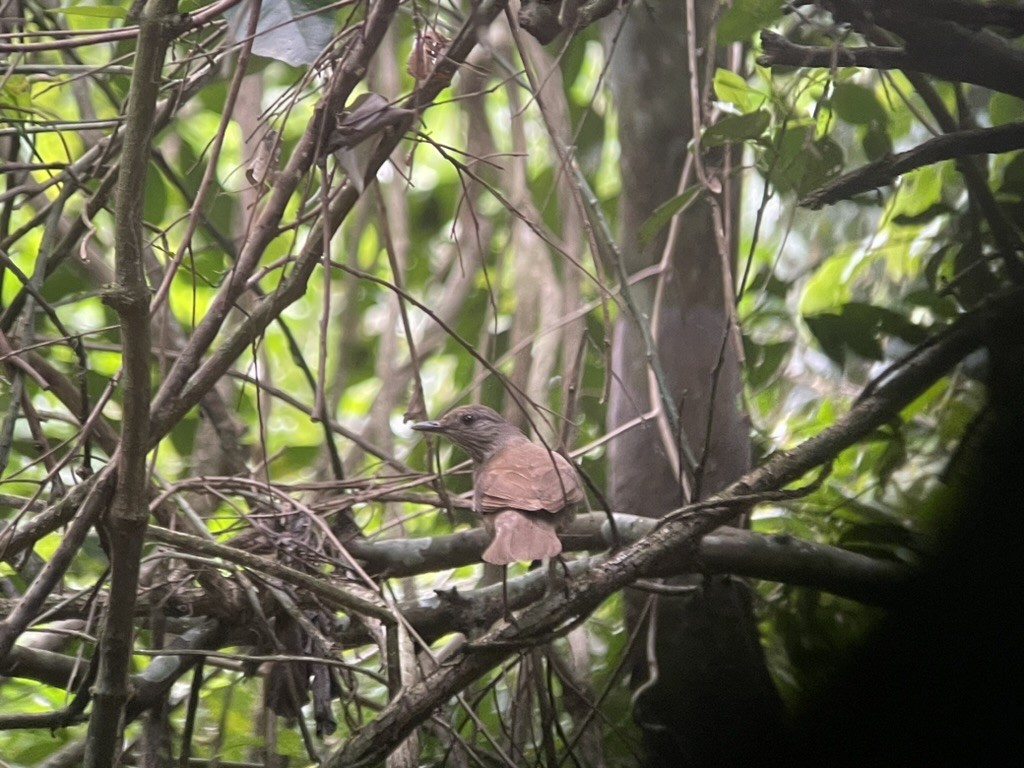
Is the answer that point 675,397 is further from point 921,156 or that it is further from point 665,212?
point 921,156

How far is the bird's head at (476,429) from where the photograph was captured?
2.34 meters

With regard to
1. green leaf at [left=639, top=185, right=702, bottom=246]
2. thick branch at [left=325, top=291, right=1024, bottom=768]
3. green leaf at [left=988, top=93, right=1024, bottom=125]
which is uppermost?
green leaf at [left=639, top=185, right=702, bottom=246]

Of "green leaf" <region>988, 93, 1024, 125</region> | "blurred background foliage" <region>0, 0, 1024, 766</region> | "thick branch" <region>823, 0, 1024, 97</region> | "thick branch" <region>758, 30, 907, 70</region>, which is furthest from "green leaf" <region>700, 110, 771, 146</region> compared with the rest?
"green leaf" <region>988, 93, 1024, 125</region>

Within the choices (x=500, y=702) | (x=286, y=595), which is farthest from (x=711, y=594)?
(x=286, y=595)

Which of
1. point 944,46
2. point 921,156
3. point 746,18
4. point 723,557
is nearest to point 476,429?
point 723,557

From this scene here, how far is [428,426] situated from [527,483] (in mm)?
354

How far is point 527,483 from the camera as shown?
1.95 meters

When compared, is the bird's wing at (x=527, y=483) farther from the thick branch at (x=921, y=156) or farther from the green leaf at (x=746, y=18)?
the green leaf at (x=746, y=18)

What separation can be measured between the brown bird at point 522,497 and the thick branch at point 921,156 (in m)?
0.63

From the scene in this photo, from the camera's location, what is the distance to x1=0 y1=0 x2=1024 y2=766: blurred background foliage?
4.99ft

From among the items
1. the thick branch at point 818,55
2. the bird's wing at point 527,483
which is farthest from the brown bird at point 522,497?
the thick branch at point 818,55

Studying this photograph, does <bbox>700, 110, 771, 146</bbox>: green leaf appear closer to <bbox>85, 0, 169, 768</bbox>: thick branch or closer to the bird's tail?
the bird's tail

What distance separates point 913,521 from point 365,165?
1.01 meters

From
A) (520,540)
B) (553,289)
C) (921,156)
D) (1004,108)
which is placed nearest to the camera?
(1004,108)
